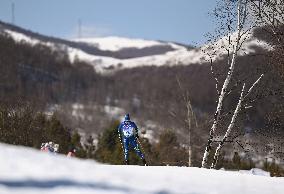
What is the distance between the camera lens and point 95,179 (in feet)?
22.9

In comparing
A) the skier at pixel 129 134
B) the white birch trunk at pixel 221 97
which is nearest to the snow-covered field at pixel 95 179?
the skier at pixel 129 134

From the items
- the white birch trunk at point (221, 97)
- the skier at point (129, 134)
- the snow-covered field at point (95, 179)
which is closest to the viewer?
the snow-covered field at point (95, 179)

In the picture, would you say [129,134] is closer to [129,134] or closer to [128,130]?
[129,134]

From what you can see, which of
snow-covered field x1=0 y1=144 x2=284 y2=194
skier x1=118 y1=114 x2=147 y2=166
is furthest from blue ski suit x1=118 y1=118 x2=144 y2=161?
→ snow-covered field x1=0 y1=144 x2=284 y2=194

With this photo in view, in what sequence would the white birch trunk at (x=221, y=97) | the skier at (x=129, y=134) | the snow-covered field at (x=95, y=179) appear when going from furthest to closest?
1. the white birch trunk at (x=221, y=97)
2. the skier at (x=129, y=134)
3. the snow-covered field at (x=95, y=179)

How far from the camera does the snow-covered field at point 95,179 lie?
618 centimetres

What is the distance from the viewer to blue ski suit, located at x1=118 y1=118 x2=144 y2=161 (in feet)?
48.7

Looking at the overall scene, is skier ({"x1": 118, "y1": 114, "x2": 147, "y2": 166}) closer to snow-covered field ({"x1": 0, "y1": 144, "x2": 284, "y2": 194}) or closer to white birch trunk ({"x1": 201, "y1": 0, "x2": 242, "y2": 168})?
white birch trunk ({"x1": 201, "y1": 0, "x2": 242, "y2": 168})

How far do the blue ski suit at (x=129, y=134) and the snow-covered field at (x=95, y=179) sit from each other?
16.5 ft

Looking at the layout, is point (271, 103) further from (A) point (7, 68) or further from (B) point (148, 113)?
(A) point (7, 68)

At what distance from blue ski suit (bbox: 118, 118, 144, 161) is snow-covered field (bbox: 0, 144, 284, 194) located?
16.5 ft

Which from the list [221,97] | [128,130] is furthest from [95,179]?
[221,97]

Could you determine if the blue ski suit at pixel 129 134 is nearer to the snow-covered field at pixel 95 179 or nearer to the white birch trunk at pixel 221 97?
the white birch trunk at pixel 221 97

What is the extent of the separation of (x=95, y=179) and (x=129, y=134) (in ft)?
26.1
